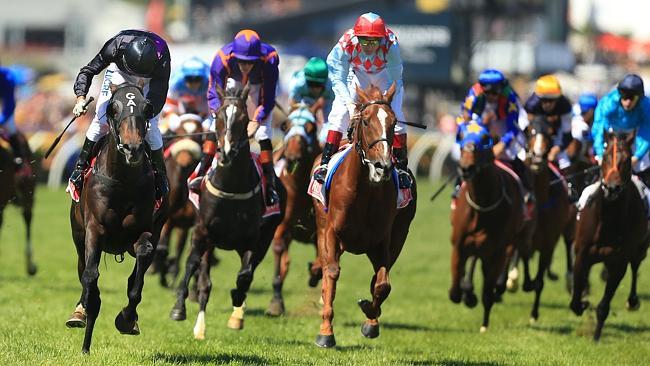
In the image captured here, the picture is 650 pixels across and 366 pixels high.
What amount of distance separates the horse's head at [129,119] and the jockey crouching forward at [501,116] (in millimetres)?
4823

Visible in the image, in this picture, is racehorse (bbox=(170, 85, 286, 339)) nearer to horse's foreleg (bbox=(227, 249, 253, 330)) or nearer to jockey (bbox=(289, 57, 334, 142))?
horse's foreleg (bbox=(227, 249, 253, 330))

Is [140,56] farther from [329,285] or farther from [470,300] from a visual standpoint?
[470,300]

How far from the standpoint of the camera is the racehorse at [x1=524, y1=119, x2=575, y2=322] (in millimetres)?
13258

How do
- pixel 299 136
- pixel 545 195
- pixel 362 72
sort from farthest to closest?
pixel 545 195 < pixel 299 136 < pixel 362 72

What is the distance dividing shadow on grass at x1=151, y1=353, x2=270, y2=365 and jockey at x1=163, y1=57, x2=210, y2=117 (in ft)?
15.1

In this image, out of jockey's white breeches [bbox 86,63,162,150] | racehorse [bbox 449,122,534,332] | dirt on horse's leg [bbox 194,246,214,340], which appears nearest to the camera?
jockey's white breeches [bbox 86,63,162,150]

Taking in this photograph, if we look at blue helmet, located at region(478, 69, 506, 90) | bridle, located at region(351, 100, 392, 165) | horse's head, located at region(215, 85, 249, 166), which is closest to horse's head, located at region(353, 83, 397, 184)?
bridle, located at region(351, 100, 392, 165)

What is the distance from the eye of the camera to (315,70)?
12.6 metres

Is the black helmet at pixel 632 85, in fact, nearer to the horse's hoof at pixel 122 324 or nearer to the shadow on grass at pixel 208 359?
the shadow on grass at pixel 208 359

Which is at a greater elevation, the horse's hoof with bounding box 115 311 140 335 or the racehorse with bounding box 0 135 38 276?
the racehorse with bounding box 0 135 38 276

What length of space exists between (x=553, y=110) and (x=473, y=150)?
9.29ft

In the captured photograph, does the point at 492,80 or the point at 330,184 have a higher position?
the point at 492,80

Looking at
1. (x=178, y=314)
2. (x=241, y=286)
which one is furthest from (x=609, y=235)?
(x=178, y=314)

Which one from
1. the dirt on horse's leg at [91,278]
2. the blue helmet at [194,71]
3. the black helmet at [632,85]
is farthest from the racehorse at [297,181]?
the dirt on horse's leg at [91,278]
